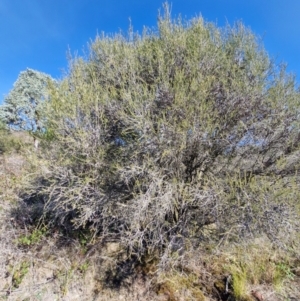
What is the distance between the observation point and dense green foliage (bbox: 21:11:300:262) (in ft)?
9.55

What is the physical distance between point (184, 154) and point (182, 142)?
12.2 inches

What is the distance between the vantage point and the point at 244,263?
338 cm

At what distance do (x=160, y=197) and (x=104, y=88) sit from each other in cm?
226

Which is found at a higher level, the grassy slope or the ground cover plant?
the ground cover plant

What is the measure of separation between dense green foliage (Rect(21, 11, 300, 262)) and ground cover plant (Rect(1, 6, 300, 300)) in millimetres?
18

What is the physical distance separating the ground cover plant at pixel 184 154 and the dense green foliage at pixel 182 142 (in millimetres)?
18

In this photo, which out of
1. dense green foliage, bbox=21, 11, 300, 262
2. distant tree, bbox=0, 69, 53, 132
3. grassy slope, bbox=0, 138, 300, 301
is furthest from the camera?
distant tree, bbox=0, 69, 53, 132

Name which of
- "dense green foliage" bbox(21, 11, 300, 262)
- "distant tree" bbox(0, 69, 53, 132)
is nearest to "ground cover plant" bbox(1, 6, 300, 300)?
"dense green foliage" bbox(21, 11, 300, 262)

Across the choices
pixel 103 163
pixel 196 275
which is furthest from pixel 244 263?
pixel 103 163

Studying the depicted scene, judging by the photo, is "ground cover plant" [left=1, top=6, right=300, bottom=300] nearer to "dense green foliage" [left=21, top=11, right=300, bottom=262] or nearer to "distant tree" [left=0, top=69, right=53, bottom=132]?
"dense green foliage" [left=21, top=11, right=300, bottom=262]

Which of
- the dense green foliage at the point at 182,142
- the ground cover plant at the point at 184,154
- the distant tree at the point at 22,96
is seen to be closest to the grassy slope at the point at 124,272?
the ground cover plant at the point at 184,154

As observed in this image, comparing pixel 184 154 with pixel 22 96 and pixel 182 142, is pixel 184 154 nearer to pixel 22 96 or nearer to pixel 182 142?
pixel 182 142

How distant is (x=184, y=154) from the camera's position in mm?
3234

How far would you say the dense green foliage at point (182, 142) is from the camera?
291 cm
